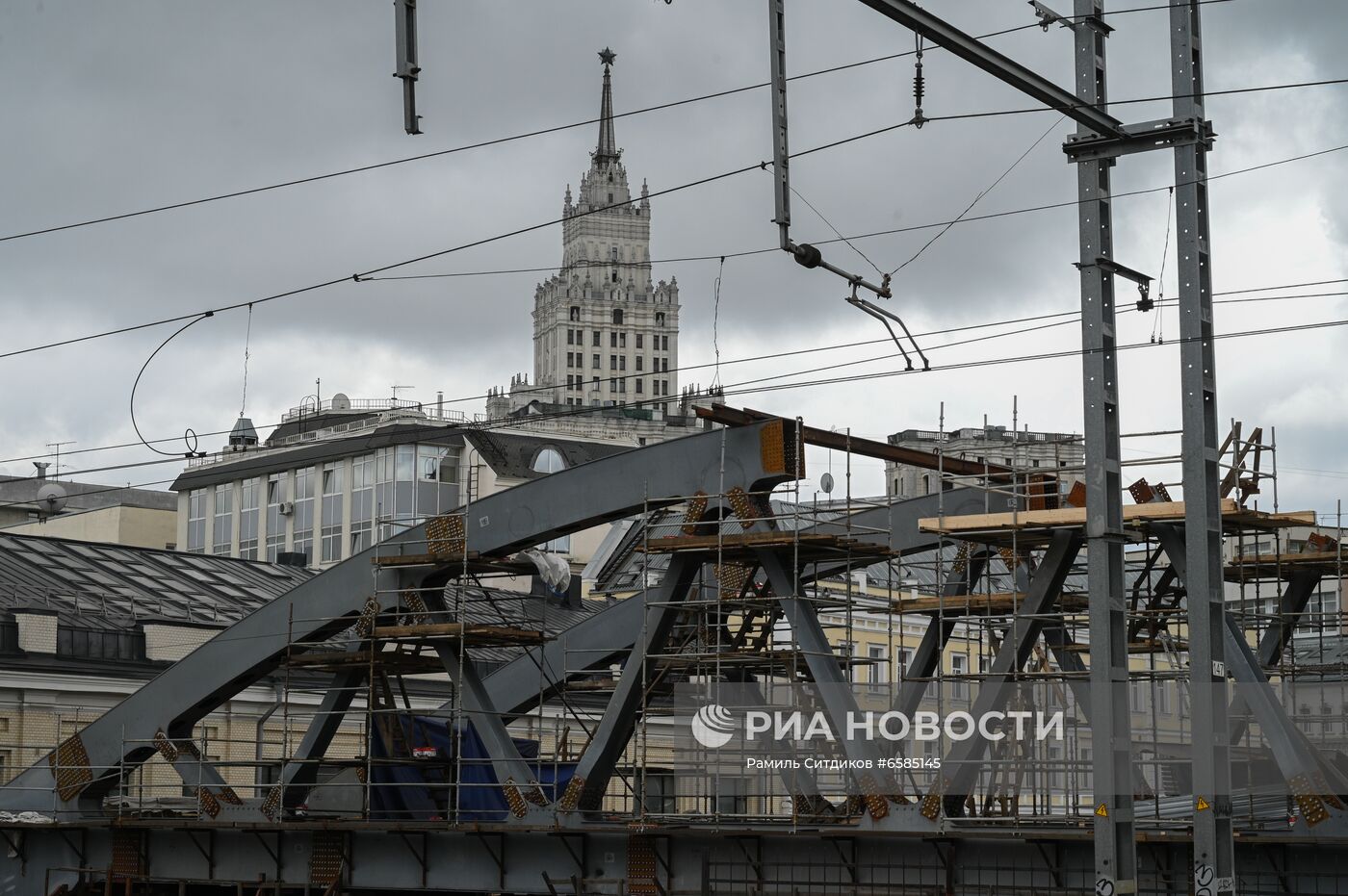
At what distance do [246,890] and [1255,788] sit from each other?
1581 centimetres

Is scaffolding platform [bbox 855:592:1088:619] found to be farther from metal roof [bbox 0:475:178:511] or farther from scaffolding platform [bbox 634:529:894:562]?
metal roof [bbox 0:475:178:511]

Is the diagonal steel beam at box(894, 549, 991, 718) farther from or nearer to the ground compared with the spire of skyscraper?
nearer to the ground

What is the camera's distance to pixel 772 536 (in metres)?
24.4

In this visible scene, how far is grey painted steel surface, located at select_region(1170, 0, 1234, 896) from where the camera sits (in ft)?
51.9

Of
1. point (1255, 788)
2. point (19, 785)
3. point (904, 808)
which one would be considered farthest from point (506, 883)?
point (1255, 788)

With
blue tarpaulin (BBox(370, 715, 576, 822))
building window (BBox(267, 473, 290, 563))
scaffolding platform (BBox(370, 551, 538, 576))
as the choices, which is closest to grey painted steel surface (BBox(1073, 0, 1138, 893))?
scaffolding platform (BBox(370, 551, 538, 576))

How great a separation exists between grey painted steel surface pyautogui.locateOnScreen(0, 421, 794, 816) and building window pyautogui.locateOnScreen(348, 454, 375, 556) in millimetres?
58571

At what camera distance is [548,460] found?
94688mm

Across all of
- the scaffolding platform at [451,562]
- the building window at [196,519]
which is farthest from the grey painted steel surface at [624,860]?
the building window at [196,519]

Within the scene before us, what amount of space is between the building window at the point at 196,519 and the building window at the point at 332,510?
7556mm

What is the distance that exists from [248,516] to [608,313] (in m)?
94.7

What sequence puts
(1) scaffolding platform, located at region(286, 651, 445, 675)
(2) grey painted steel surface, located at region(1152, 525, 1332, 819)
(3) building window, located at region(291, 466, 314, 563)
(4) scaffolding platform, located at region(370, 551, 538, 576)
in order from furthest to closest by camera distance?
1. (3) building window, located at region(291, 466, 314, 563)
2. (1) scaffolding platform, located at region(286, 651, 445, 675)
3. (4) scaffolding platform, located at region(370, 551, 538, 576)
4. (2) grey painted steel surface, located at region(1152, 525, 1332, 819)

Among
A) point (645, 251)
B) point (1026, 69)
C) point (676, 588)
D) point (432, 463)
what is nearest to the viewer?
point (1026, 69)

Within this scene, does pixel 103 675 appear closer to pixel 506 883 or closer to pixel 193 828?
pixel 193 828
